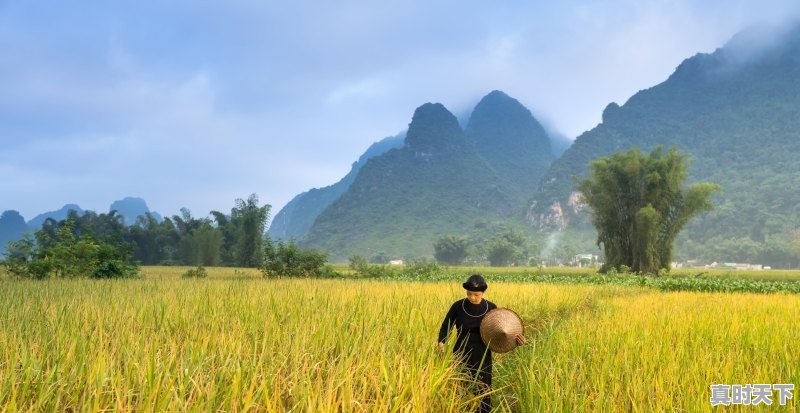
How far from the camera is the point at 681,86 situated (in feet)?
532

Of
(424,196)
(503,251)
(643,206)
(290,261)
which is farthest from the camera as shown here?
(424,196)

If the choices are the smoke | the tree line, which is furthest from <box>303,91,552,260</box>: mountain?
the tree line

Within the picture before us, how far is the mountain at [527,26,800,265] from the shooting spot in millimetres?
95062

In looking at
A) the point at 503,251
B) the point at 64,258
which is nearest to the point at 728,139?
the point at 503,251

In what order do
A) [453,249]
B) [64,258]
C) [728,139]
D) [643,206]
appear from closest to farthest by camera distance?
[64,258] → [643,206] → [453,249] → [728,139]

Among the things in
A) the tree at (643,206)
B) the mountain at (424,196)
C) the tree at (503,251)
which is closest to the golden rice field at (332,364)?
the tree at (643,206)

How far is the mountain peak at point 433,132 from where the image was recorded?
184500 mm

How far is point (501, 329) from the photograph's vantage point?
161 inches

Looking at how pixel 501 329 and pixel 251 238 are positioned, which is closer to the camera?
pixel 501 329

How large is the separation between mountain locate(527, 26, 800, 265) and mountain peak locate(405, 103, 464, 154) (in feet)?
160

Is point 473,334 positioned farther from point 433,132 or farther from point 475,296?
point 433,132

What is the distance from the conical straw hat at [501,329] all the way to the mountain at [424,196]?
112 m

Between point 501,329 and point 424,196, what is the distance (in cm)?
15088

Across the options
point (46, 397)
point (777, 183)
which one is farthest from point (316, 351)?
point (777, 183)
